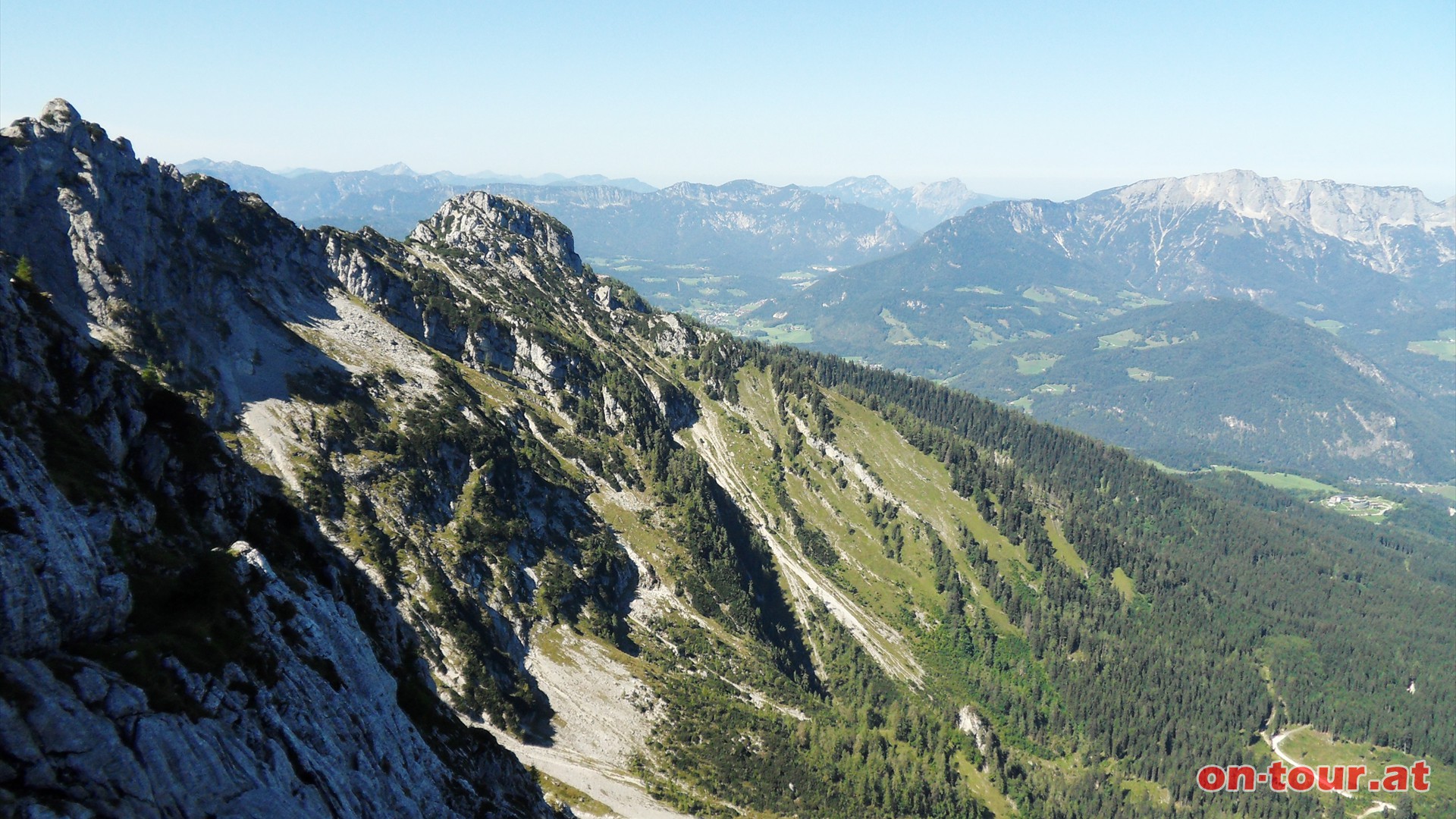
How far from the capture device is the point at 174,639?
37250 mm

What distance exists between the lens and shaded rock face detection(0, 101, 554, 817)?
2964cm

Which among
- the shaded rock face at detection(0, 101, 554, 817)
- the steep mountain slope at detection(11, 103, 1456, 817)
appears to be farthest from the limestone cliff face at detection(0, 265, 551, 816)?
the steep mountain slope at detection(11, 103, 1456, 817)

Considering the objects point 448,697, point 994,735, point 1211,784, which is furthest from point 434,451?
point 1211,784

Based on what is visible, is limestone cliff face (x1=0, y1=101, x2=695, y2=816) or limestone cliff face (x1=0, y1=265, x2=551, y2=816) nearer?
limestone cliff face (x1=0, y1=265, x2=551, y2=816)

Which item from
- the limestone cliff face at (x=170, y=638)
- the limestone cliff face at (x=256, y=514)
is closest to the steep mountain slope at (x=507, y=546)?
the limestone cliff face at (x=256, y=514)

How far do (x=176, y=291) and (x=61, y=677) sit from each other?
385ft

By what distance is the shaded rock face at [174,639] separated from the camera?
29641 millimetres

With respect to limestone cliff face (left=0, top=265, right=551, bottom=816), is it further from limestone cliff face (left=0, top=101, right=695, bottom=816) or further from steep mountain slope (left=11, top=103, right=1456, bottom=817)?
steep mountain slope (left=11, top=103, right=1456, bottom=817)

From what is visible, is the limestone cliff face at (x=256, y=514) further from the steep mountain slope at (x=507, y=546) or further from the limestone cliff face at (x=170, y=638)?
the steep mountain slope at (x=507, y=546)

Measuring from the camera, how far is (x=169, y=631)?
37844mm

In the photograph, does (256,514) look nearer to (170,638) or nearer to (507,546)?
(170,638)

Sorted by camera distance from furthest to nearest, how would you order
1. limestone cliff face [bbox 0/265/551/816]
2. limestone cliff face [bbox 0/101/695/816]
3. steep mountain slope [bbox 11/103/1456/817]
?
steep mountain slope [bbox 11/103/1456/817] → limestone cliff face [bbox 0/101/695/816] → limestone cliff face [bbox 0/265/551/816]

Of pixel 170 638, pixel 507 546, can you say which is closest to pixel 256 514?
pixel 170 638

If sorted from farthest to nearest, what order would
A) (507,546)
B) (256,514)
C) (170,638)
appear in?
(507,546)
(256,514)
(170,638)
